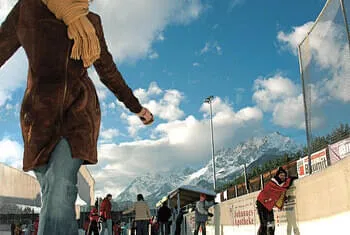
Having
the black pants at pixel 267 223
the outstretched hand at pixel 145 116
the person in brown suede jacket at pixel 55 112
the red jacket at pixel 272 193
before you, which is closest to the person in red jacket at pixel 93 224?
the black pants at pixel 267 223

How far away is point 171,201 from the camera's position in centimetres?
2905

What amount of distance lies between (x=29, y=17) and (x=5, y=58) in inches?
12.7

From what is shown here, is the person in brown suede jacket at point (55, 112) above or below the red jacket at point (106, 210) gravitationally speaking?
below

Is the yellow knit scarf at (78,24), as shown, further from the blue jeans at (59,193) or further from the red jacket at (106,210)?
the red jacket at (106,210)

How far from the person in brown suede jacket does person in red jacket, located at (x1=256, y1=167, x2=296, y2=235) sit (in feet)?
25.1

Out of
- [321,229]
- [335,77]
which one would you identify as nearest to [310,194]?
[321,229]

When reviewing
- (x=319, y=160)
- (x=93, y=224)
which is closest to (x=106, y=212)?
(x=93, y=224)

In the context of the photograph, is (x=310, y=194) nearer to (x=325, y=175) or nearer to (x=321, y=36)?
(x=325, y=175)

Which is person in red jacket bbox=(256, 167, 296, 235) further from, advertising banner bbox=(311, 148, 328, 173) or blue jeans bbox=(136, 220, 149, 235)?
blue jeans bbox=(136, 220, 149, 235)

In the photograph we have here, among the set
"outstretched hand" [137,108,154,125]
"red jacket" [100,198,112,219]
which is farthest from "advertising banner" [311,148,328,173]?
"red jacket" [100,198,112,219]

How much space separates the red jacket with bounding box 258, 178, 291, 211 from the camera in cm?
919

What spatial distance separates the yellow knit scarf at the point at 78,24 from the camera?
1.82 m

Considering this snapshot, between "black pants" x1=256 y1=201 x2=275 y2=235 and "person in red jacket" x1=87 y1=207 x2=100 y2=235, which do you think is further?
"person in red jacket" x1=87 y1=207 x2=100 y2=235

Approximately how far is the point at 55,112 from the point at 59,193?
0.32 metres
